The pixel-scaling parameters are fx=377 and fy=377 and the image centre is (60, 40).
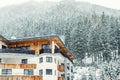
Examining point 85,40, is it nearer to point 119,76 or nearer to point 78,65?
point 78,65

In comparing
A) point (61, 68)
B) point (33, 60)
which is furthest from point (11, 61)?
point (61, 68)

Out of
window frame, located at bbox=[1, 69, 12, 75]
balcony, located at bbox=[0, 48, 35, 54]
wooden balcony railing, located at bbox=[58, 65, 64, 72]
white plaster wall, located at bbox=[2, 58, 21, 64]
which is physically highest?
balcony, located at bbox=[0, 48, 35, 54]

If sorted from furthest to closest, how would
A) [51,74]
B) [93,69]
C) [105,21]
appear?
1. [105,21]
2. [93,69]
3. [51,74]

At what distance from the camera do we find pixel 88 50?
15612 centimetres

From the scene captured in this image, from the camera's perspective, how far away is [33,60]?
59906 millimetres

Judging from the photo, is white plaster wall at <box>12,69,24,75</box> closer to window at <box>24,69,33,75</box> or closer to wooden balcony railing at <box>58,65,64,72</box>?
window at <box>24,69,33,75</box>

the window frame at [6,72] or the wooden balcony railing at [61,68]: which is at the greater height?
the wooden balcony railing at [61,68]

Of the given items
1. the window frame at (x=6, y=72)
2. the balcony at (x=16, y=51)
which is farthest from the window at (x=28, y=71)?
the balcony at (x=16, y=51)

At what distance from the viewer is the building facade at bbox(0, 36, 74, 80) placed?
58.0m

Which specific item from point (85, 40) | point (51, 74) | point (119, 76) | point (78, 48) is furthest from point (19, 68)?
point (85, 40)

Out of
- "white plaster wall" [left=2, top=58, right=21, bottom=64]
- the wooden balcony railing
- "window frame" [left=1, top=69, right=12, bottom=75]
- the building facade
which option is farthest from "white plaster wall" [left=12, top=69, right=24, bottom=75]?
the wooden balcony railing

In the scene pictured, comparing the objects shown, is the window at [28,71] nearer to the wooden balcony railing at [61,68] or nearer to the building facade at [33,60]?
the building facade at [33,60]

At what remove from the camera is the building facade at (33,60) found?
58031 millimetres

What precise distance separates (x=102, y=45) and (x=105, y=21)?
4749 centimetres
